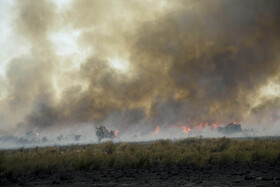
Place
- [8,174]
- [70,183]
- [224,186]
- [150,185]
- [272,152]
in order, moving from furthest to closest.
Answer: [272,152] < [8,174] < [70,183] < [150,185] < [224,186]

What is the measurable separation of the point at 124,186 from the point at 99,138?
612 feet

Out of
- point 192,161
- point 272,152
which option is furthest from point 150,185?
point 272,152

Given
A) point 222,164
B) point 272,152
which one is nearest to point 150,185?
point 222,164

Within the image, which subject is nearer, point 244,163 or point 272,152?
point 244,163

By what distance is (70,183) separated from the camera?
12078 mm

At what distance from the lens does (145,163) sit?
60.1 feet

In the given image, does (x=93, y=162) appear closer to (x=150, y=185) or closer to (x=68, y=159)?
(x=68, y=159)

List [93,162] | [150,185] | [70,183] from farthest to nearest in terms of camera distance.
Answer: [93,162] → [70,183] → [150,185]

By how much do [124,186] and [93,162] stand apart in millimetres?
7782

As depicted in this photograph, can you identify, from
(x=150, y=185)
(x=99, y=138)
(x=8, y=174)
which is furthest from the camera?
(x=99, y=138)

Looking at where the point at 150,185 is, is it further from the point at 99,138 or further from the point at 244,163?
the point at 99,138

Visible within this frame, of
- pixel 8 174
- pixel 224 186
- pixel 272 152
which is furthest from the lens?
pixel 272 152

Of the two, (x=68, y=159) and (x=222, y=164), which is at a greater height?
(x=68, y=159)

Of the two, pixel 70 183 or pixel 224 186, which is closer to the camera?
pixel 224 186
